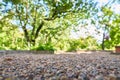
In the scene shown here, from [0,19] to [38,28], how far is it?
124 inches

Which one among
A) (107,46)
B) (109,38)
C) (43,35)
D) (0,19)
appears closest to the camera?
(0,19)

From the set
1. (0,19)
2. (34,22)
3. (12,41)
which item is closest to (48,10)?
(34,22)

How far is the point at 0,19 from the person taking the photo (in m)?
22.9

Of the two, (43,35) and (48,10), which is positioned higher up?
(48,10)

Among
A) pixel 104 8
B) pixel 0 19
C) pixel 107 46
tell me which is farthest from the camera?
pixel 107 46

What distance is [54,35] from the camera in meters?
25.8

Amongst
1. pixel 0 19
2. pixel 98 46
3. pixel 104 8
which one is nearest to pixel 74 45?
pixel 98 46

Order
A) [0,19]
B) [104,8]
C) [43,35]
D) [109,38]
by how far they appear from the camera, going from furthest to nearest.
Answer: [109,38]
[43,35]
[104,8]
[0,19]

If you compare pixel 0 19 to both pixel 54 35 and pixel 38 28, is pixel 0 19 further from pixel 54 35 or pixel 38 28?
pixel 54 35

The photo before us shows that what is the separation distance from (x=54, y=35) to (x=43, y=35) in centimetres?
180

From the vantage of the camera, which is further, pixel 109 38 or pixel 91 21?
pixel 109 38

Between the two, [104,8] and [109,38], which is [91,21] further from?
[109,38]

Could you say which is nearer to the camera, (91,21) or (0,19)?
(0,19)

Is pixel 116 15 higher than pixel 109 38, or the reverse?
pixel 116 15
